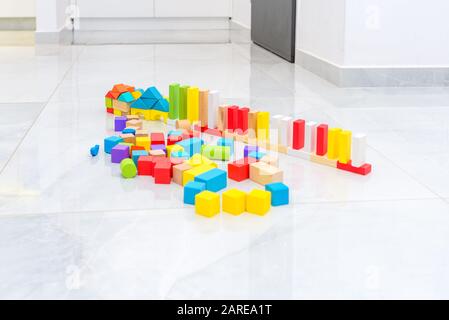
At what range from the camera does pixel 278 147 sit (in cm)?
191

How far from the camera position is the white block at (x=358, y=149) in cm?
168

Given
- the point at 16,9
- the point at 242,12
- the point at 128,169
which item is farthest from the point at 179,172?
the point at 16,9

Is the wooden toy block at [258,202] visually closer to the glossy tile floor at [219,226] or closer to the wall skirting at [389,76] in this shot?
the glossy tile floor at [219,226]

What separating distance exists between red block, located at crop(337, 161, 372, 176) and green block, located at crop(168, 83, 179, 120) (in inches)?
→ 28.4

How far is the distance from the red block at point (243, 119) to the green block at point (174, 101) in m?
0.29

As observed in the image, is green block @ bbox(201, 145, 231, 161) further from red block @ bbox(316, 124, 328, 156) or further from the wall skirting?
the wall skirting

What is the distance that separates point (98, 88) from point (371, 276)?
2.14 m

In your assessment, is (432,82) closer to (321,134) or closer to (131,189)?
(321,134)

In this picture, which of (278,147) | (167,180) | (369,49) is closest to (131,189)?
(167,180)

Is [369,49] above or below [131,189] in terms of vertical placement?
above

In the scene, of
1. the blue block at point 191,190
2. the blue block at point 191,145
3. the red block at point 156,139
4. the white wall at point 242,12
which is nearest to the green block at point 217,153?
the blue block at point 191,145

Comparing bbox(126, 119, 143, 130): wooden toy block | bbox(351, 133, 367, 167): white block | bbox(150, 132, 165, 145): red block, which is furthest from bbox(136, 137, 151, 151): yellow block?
bbox(351, 133, 367, 167): white block

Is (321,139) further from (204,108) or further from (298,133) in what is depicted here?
(204,108)
